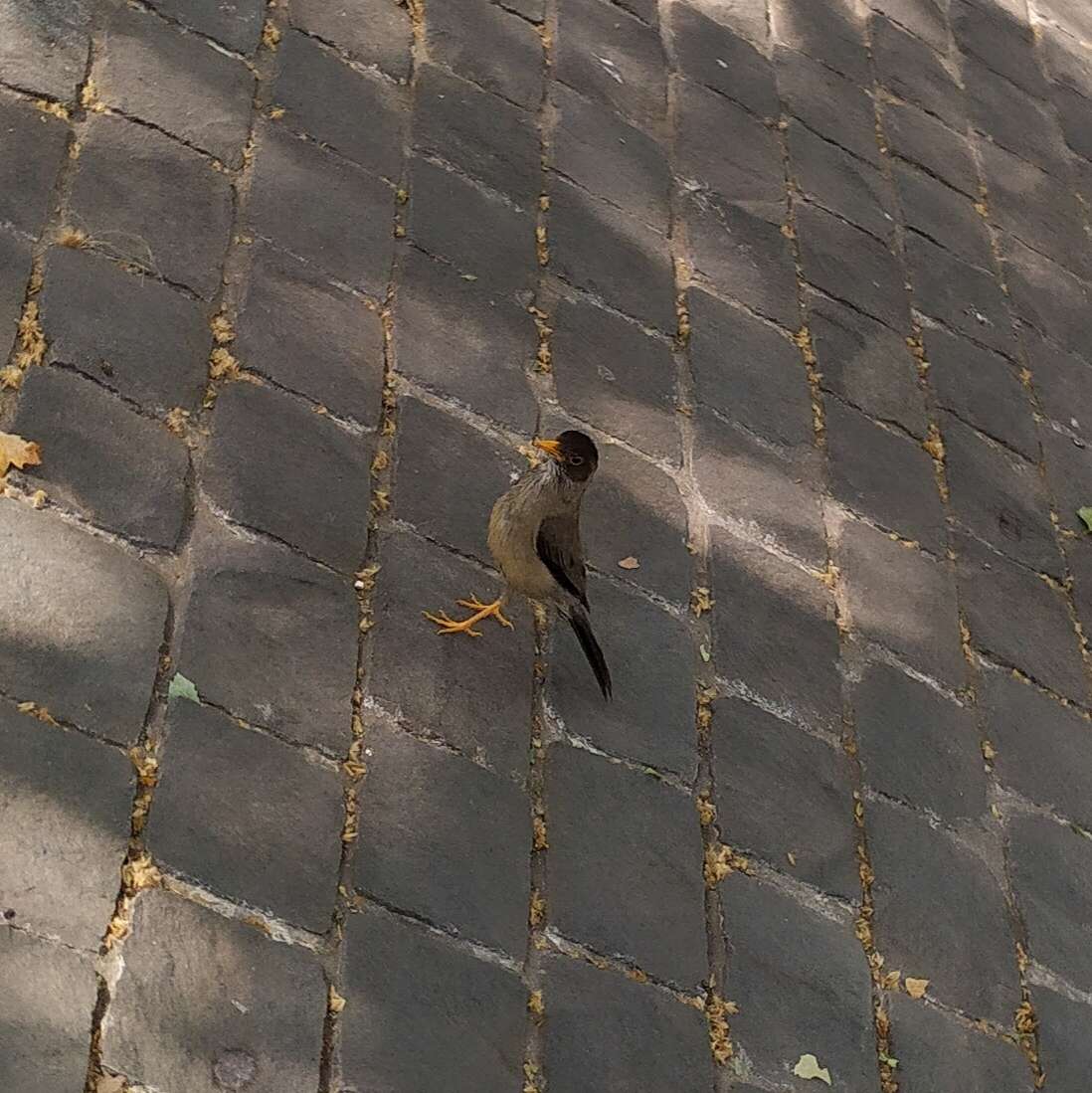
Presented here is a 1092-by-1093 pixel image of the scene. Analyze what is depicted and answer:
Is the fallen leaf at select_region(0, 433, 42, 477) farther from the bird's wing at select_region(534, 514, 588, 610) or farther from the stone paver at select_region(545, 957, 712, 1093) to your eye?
the stone paver at select_region(545, 957, 712, 1093)

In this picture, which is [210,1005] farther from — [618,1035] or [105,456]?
[105,456]

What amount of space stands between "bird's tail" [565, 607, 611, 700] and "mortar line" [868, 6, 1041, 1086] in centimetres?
105

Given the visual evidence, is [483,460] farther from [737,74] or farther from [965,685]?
[737,74]

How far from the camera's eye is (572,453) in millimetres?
3518

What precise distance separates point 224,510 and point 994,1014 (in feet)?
Answer: 6.75

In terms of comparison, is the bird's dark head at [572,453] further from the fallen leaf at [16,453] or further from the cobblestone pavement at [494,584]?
the fallen leaf at [16,453]

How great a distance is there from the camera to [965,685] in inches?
160

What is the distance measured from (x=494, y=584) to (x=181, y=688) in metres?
0.87

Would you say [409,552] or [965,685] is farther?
[965,685]

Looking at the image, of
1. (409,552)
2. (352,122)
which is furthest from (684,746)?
(352,122)

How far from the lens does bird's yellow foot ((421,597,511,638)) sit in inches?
136

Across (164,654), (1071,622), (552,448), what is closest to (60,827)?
(164,654)

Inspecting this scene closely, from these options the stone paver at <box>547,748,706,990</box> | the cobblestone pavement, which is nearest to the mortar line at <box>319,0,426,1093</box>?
the cobblestone pavement

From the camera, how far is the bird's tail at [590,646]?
3.51m
